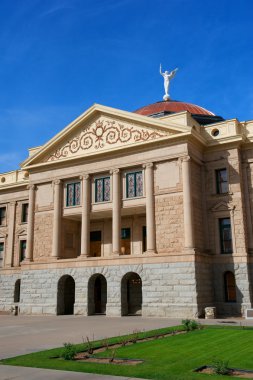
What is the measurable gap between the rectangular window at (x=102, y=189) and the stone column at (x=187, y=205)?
720cm

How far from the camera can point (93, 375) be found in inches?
381

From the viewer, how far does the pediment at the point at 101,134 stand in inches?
1281

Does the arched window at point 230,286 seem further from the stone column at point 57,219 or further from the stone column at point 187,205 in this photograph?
the stone column at point 57,219

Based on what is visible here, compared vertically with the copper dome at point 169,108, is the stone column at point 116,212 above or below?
below

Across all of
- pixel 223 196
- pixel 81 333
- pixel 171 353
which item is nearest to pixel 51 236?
pixel 223 196

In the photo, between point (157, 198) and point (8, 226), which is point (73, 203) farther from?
point (8, 226)

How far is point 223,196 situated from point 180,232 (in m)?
4.92

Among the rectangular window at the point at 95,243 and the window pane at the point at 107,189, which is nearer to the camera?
the window pane at the point at 107,189

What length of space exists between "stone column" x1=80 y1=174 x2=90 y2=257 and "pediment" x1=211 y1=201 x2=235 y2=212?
10.4 meters

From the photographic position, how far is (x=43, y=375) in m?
9.68

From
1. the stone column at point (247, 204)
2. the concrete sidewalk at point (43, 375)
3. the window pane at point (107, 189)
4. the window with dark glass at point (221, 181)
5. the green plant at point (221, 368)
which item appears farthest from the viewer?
the window pane at point (107, 189)

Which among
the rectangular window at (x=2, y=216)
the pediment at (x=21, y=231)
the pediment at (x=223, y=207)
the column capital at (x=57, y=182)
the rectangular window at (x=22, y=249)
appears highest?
the column capital at (x=57, y=182)

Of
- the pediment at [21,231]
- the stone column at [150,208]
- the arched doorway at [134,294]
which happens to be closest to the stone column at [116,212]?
the stone column at [150,208]

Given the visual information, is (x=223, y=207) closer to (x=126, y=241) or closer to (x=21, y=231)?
(x=126, y=241)
